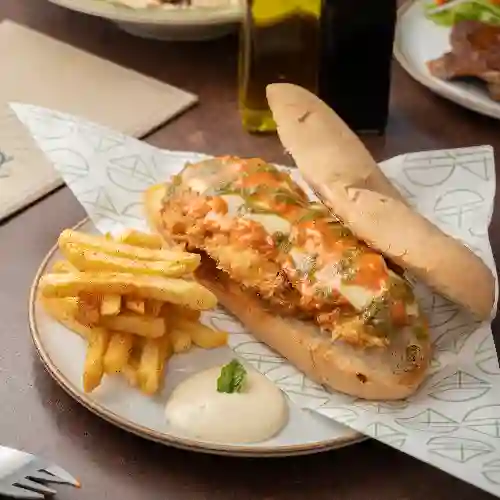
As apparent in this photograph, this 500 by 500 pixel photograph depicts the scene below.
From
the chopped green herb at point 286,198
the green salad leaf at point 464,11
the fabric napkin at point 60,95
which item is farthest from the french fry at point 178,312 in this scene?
the green salad leaf at point 464,11

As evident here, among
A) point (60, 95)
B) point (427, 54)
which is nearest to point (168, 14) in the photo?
point (60, 95)

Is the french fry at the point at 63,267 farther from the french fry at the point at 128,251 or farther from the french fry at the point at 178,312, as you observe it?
the french fry at the point at 178,312

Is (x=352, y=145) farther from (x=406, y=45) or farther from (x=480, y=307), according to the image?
(x=406, y=45)

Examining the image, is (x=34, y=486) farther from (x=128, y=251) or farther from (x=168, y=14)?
(x=168, y=14)

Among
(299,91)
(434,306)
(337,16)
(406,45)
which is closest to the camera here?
(434,306)

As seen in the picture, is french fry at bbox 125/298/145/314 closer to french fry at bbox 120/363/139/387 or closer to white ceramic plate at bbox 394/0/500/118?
french fry at bbox 120/363/139/387

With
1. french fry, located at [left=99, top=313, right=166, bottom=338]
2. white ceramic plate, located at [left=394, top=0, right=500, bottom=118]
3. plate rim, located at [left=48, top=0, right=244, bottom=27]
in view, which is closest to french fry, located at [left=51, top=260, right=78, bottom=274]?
french fry, located at [left=99, top=313, right=166, bottom=338]

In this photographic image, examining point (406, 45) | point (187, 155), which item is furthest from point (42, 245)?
point (406, 45)
